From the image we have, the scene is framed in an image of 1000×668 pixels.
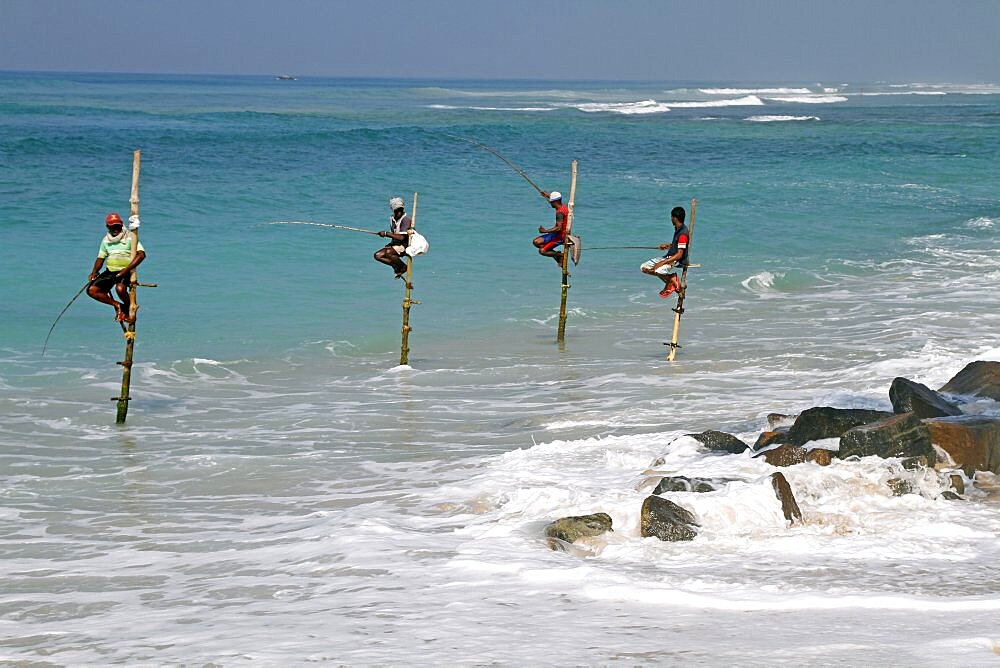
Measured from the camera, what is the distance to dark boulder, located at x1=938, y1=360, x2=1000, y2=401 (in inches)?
405

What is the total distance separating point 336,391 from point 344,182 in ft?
66.3

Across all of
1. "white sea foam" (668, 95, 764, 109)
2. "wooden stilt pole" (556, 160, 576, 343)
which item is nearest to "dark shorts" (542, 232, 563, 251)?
"wooden stilt pole" (556, 160, 576, 343)

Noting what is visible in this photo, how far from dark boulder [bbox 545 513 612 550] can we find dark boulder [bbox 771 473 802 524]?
1162 mm

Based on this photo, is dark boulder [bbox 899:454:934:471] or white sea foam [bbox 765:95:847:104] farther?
white sea foam [bbox 765:95:847:104]

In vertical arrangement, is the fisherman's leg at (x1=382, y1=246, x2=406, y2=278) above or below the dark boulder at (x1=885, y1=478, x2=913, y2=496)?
above

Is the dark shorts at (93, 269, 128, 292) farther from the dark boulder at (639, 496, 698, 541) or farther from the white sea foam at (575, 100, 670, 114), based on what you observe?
the white sea foam at (575, 100, 670, 114)

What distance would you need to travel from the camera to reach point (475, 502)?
8.84m

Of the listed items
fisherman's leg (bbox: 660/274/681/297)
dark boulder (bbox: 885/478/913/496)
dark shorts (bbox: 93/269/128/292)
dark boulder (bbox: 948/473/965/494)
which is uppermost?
fisherman's leg (bbox: 660/274/681/297)

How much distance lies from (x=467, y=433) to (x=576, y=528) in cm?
354

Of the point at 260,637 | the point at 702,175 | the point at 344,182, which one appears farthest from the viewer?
the point at 702,175

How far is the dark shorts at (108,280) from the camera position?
11016mm

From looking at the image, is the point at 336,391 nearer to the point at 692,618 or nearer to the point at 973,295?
the point at 692,618

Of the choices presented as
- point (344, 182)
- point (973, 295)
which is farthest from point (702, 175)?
point (973, 295)

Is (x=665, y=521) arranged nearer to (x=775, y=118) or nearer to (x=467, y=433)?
(x=467, y=433)
